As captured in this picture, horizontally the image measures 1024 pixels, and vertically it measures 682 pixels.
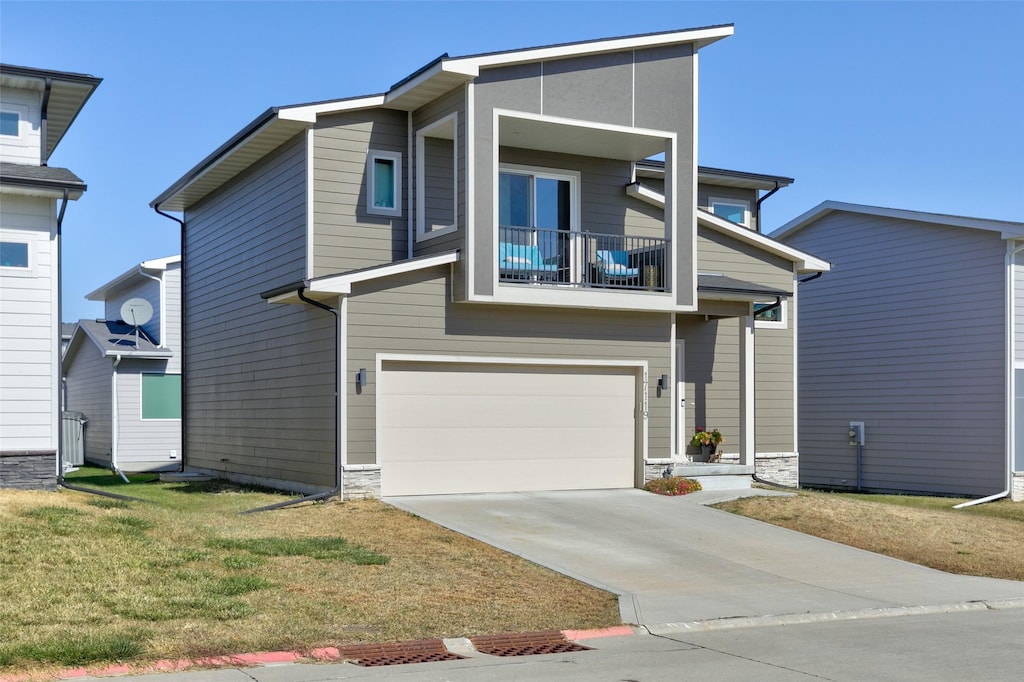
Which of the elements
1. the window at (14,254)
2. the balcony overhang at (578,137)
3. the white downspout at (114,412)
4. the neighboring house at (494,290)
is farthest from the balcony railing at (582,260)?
the white downspout at (114,412)

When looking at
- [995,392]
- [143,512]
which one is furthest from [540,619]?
[995,392]

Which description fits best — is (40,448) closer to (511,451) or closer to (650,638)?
(511,451)

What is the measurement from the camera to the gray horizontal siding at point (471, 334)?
1688cm

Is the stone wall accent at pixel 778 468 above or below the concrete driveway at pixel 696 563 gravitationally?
above

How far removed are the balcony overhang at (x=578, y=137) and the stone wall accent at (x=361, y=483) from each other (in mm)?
5908

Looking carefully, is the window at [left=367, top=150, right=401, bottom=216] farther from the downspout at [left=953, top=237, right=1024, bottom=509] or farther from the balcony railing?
the downspout at [left=953, top=237, right=1024, bottom=509]

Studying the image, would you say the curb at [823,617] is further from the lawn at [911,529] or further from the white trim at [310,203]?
the white trim at [310,203]

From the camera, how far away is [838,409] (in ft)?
87.2

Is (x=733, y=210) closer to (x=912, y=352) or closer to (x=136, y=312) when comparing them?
(x=912, y=352)

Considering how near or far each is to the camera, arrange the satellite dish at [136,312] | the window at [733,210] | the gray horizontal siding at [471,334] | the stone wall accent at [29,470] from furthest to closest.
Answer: the satellite dish at [136,312] < the window at [733,210] < the gray horizontal siding at [471,334] < the stone wall accent at [29,470]

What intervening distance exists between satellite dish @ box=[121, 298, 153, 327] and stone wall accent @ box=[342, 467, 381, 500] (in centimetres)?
1528

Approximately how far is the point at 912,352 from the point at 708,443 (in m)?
6.97

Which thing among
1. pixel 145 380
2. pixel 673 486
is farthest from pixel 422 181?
pixel 145 380

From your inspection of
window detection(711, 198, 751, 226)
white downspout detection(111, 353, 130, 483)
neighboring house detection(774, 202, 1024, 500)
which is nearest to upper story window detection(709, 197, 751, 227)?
window detection(711, 198, 751, 226)
